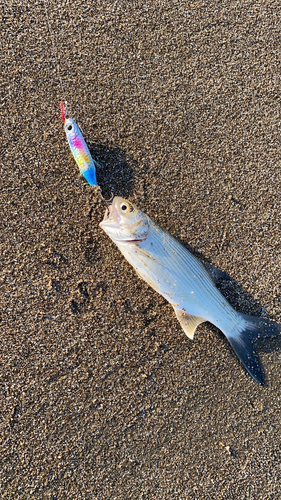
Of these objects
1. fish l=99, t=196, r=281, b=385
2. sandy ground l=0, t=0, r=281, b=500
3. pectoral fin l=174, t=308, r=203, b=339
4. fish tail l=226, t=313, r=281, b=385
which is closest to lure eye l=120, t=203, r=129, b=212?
fish l=99, t=196, r=281, b=385

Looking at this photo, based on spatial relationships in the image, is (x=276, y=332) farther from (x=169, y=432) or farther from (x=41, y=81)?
(x=41, y=81)

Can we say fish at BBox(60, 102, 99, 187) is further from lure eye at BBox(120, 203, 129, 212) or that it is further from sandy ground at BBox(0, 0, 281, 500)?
lure eye at BBox(120, 203, 129, 212)

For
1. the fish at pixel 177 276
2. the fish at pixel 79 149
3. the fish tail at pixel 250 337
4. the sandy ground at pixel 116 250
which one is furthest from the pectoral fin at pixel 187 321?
the fish at pixel 79 149

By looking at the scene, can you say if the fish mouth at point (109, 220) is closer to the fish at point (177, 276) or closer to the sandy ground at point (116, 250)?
the fish at point (177, 276)

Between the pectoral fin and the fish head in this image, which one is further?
the pectoral fin

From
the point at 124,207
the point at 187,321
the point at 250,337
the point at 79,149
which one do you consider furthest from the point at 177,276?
the point at 79,149

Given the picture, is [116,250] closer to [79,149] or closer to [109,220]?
[109,220]

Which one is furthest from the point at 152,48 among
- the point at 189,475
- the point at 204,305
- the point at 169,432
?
the point at 189,475
